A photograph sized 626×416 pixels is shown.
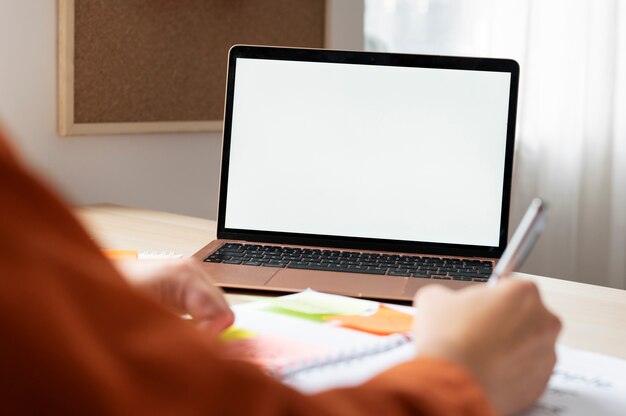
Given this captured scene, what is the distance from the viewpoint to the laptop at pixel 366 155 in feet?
3.40

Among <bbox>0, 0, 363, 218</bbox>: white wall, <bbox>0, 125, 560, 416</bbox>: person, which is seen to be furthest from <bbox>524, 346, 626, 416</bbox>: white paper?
<bbox>0, 0, 363, 218</bbox>: white wall

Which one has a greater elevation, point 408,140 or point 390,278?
point 408,140

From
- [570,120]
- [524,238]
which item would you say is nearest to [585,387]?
[524,238]

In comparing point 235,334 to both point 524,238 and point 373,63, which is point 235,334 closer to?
point 524,238

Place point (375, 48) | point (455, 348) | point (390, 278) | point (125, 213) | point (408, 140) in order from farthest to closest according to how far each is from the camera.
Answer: point (375, 48), point (125, 213), point (408, 140), point (390, 278), point (455, 348)

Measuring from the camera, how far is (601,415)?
0.55m

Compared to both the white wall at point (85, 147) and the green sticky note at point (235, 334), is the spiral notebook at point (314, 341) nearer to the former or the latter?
the green sticky note at point (235, 334)

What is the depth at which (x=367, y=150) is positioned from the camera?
3.51ft

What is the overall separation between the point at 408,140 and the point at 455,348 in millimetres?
631

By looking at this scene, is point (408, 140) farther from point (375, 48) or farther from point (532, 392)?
point (375, 48)

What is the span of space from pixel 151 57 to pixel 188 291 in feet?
3.21

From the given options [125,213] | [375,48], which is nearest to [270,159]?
[125,213]

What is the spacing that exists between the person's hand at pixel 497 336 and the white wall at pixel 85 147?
929 millimetres

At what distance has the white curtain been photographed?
86.6 inches
